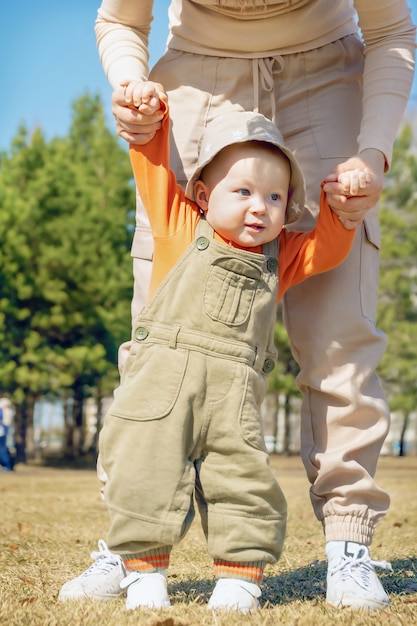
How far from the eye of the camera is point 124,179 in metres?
25.2

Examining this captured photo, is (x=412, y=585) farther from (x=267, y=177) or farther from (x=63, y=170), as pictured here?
(x=63, y=170)

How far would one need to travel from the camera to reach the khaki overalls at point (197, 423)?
8.38 feet

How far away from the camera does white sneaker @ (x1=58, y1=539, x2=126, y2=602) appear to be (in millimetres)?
2775

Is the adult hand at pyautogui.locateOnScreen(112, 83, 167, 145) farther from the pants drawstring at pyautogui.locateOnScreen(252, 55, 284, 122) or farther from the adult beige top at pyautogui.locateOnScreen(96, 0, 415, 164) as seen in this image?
the pants drawstring at pyautogui.locateOnScreen(252, 55, 284, 122)

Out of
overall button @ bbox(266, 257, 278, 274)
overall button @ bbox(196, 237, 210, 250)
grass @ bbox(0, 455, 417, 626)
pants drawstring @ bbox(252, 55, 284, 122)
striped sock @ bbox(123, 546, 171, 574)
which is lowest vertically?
grass @ bbox(0, 455, 417, 626)

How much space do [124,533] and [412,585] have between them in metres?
1.17

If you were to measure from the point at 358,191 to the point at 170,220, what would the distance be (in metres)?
0.60

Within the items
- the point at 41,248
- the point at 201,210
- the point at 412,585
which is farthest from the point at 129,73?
the point at 41,248

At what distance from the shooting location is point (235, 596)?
250 centimetres

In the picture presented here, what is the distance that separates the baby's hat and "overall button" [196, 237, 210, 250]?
0.63 feet

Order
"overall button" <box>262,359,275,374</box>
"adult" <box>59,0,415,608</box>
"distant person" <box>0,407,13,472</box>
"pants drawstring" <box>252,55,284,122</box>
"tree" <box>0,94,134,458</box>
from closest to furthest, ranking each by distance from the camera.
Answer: "overall button" <box>262,359,275,374</box> → "adult" <box>59,0,415,608</box> → "pants drawstring" <box>252,55,284,122</box> → "distant person" <box>0,407,13,472</box> → "tree" <box>0,94,134,458</box>

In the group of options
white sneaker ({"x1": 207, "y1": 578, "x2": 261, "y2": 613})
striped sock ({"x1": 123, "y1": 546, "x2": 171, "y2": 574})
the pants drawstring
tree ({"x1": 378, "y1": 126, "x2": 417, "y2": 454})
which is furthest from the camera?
tree ({"x1": 378, "y1": 126, "x2": 417, "y2": 454})

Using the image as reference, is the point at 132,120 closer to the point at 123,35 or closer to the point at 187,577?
the point at 123,35

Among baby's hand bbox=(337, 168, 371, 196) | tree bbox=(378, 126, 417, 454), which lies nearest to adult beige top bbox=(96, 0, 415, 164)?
baby's hand bbox=(337, 168, 371, 196)
